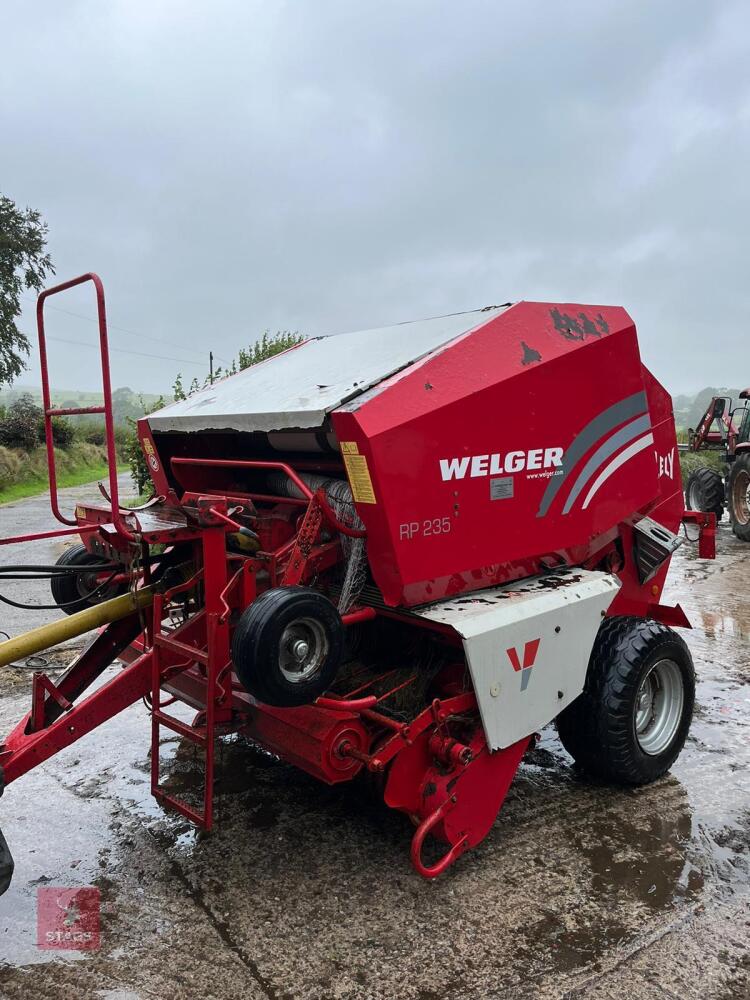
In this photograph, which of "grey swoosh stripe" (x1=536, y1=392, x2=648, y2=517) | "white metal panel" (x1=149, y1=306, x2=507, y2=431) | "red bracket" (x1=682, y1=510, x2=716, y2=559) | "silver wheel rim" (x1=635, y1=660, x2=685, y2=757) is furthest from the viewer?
"red bracket" (x1=682, y1=510, x2=716, y2=559)

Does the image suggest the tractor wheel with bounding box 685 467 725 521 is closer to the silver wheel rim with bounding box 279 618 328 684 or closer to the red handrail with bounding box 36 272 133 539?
the silver wheel rim with bounding box 279 618 328 684

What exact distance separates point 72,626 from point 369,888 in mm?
1523

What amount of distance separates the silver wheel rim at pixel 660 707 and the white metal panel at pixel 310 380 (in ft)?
6.17

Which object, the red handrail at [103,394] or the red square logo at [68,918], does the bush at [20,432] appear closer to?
the red handrail at [103,394]

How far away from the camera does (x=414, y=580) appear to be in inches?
117

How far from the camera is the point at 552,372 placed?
3.30 metres

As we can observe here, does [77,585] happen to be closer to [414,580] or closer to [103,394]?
[103,394]

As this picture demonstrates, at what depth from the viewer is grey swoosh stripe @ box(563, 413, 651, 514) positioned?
350cm

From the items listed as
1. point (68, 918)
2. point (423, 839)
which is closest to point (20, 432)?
point (68, 918)

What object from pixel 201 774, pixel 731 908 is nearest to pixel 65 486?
pixel 201 774

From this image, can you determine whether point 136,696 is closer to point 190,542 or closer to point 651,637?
point 190,542

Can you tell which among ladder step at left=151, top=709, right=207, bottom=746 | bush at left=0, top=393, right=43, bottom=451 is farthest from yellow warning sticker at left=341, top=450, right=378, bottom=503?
bush at left=0, top=393, right=43, bottom=451

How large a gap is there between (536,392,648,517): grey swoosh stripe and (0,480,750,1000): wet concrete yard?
4.57 ft

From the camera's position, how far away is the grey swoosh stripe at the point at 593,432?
340 centimetres
